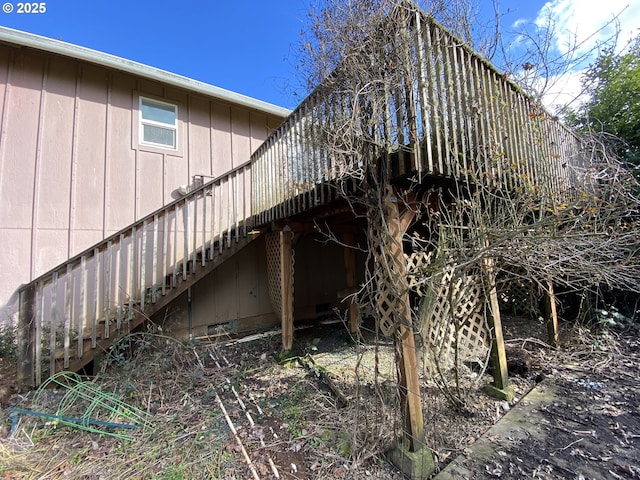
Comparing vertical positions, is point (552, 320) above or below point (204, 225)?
below

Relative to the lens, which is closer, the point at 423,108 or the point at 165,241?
the point at 423,108

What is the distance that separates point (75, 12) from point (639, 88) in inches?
410

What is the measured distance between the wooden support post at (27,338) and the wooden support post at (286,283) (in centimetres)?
299

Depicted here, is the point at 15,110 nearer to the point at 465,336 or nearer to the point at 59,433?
the point at 59,433

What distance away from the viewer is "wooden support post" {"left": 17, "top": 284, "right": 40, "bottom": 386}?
10.3ft

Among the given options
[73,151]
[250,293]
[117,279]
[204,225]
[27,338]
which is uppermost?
[73,151]

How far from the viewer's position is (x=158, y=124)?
5285 millimetres

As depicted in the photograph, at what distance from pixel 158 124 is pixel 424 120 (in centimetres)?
512

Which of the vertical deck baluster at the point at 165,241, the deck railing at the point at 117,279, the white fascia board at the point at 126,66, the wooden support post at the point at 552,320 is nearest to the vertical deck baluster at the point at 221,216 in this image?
the deck railing at the point at 117,279

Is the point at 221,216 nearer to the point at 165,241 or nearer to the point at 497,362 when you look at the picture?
the point at 165,241

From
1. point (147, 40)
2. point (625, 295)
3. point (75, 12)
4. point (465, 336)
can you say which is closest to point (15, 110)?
point (75, 12)

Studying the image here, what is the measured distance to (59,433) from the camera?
97.7 inches

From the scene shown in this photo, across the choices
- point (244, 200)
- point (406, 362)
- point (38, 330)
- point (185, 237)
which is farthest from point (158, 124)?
point (406, 362)

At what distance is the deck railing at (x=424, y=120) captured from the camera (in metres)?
2.20
